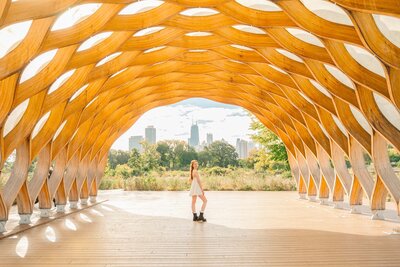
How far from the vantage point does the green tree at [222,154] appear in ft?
215

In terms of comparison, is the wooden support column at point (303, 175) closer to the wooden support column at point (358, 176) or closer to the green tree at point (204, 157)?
the wooden support column at point (358, 176)

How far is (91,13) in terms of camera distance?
36.7 ft

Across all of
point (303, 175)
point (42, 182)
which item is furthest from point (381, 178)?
point (42, 182)

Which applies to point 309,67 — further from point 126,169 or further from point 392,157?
point 126,169

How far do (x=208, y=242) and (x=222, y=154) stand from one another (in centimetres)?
5630

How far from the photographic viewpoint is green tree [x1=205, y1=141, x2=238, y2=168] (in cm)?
6544

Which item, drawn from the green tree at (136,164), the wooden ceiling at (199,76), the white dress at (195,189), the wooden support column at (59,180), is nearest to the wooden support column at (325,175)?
the wooden ceiling at (199,76)

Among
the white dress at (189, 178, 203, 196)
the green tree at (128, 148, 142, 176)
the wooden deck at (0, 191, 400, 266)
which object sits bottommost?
the wooden deck at (0, 191, 400, 266)

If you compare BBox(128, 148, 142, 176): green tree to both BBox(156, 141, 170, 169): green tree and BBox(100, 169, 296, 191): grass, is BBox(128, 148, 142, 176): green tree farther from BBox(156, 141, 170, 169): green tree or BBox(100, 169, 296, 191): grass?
BBox(156, 141, 170, 169): green tree

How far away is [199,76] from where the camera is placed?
2484 centimetres

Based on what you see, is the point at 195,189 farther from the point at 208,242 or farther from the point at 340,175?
the point at 340,175

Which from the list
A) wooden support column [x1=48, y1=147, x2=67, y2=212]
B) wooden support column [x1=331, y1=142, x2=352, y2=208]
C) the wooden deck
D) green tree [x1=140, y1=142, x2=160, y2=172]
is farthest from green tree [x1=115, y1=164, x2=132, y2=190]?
the wooden deck

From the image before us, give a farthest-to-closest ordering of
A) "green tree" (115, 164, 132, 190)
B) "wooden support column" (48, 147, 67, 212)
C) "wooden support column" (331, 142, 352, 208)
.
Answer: "green tree" (115, 164, 132, 190)
"wooden support column" (331, 142, 352, 208)
"wooden support column" (48, 147, 67, 212)

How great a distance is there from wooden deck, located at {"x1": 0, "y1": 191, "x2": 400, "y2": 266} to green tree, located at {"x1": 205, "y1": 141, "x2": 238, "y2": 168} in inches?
1921
